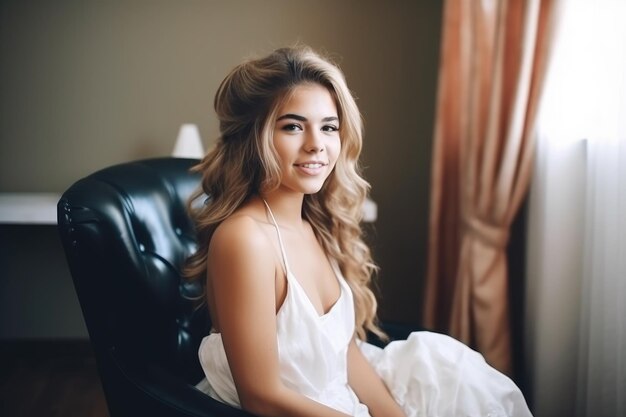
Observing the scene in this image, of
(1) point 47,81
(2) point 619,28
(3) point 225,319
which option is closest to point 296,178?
(3) point 225,319

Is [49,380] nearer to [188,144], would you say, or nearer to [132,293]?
[188,144]

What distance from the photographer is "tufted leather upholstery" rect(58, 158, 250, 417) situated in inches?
42.4

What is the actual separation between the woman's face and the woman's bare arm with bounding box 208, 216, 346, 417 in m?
0.19

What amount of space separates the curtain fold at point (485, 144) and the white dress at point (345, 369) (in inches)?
27.4

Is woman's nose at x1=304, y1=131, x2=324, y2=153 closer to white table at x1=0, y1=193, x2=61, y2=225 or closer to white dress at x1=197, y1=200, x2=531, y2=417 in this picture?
white dress at x1=197, y1=200, x2=531, y2=417

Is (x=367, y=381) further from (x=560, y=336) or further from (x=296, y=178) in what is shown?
(x=560, y=336)

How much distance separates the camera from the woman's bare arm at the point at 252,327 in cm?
99

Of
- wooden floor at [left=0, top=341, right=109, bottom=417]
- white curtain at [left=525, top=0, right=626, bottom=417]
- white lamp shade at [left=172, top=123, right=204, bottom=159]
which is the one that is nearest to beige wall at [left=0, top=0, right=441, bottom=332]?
white lamp shade at [left=172, top=123, right=204, bottom=159]

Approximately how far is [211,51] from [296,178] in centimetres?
167

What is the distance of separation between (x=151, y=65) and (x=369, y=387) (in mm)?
1954

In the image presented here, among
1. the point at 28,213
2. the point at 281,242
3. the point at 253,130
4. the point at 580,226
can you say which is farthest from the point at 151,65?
the point at 580,226

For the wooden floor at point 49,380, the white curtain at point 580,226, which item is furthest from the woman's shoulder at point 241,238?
the wooden floor at point 49,380

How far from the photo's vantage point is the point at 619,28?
141 cm

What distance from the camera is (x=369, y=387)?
1.29m
